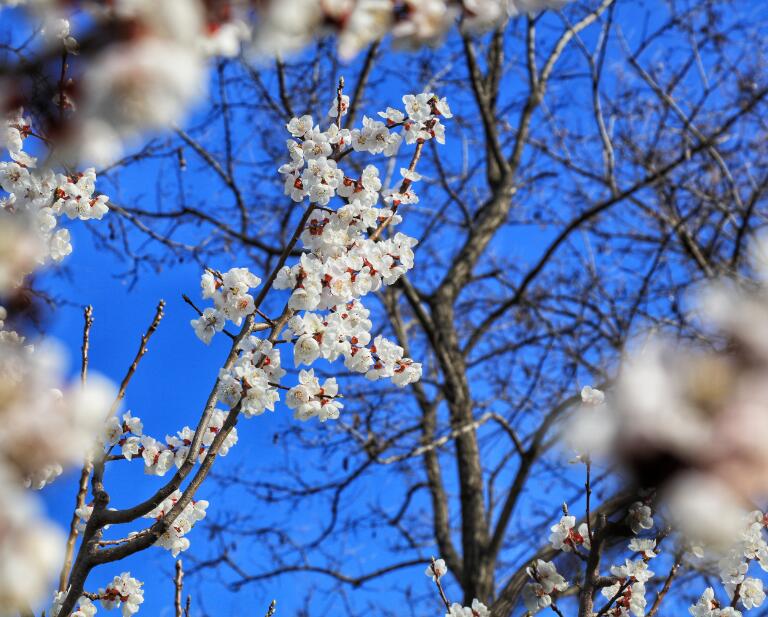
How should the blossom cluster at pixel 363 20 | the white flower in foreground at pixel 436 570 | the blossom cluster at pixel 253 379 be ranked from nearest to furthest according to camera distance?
the blossom cluster at pixel 363 20
the blossom cluster at pixel 253 379
the white flower in foreground at pixel 436 570

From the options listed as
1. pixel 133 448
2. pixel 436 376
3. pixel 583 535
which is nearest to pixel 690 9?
pixel 436 376

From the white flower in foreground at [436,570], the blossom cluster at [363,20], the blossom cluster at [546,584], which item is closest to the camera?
the blossom cluster at [363,20]

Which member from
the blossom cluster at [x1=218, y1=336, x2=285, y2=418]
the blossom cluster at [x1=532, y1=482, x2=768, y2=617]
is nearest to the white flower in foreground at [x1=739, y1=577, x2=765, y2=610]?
the blossom cluster at [x1=532, y1=482, x2=768, y2=617]

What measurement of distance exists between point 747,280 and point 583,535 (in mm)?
3049

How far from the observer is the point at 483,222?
21.0ft

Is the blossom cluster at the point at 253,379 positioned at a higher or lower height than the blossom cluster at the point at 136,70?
higher

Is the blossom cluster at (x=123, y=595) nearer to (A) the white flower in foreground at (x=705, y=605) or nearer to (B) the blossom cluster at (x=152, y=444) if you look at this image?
(B) the blossom cluster at (x=152, y=444)

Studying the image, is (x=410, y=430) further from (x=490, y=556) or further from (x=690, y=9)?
(x=690, y=9)

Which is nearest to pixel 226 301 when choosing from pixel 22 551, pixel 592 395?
pixel 592 395

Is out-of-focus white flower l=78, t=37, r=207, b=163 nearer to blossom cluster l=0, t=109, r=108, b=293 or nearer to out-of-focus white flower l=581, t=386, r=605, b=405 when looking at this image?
out-of-focus white flower l=581, t=386, r=605, b=405

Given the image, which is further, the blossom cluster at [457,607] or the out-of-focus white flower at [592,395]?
the blossom cluster at [457,607]

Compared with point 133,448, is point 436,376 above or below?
above

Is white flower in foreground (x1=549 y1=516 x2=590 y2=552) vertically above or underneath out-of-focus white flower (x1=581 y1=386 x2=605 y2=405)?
underneath

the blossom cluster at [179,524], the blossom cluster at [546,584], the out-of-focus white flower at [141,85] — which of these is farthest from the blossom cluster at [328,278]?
the out-of-focus white flower at [141,85]
